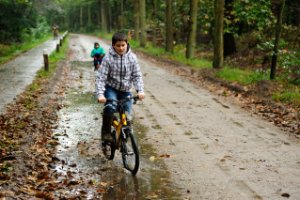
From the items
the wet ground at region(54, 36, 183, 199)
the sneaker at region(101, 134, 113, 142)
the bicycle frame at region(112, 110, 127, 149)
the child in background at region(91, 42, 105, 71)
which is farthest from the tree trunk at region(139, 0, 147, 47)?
the bicycle frame at region(112, 110, 127, 149)

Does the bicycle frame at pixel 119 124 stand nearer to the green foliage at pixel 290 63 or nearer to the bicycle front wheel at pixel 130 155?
the bicycle front wheel at pixel 130 155

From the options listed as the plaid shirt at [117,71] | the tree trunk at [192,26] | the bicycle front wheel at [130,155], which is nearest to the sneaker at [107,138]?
the bicycle front wheel at [130,155]

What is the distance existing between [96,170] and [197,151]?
2.05 m

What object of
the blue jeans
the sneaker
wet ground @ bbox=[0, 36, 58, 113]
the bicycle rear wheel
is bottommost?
wet ground @ bbox=[0, 36, 58, 113]

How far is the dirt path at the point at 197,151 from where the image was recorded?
6.14 meters

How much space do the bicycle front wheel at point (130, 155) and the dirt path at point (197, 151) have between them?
6.1 inches

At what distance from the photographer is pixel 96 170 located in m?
6.94

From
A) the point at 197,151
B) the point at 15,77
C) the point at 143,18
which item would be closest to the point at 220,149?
the point at 197,151

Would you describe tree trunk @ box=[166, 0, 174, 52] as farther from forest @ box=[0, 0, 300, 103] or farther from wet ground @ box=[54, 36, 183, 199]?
wet ground @ box=[54, 36, 183, 199]

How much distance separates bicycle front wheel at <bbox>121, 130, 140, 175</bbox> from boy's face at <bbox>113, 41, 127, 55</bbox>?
4.54 ft

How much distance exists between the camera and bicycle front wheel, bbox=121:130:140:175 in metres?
6.48

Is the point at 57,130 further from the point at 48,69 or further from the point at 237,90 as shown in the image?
the point at 48,69

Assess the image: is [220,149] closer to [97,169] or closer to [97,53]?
[97,169]

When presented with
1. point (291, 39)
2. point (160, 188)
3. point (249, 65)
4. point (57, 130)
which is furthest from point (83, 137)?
point (291, 39)
